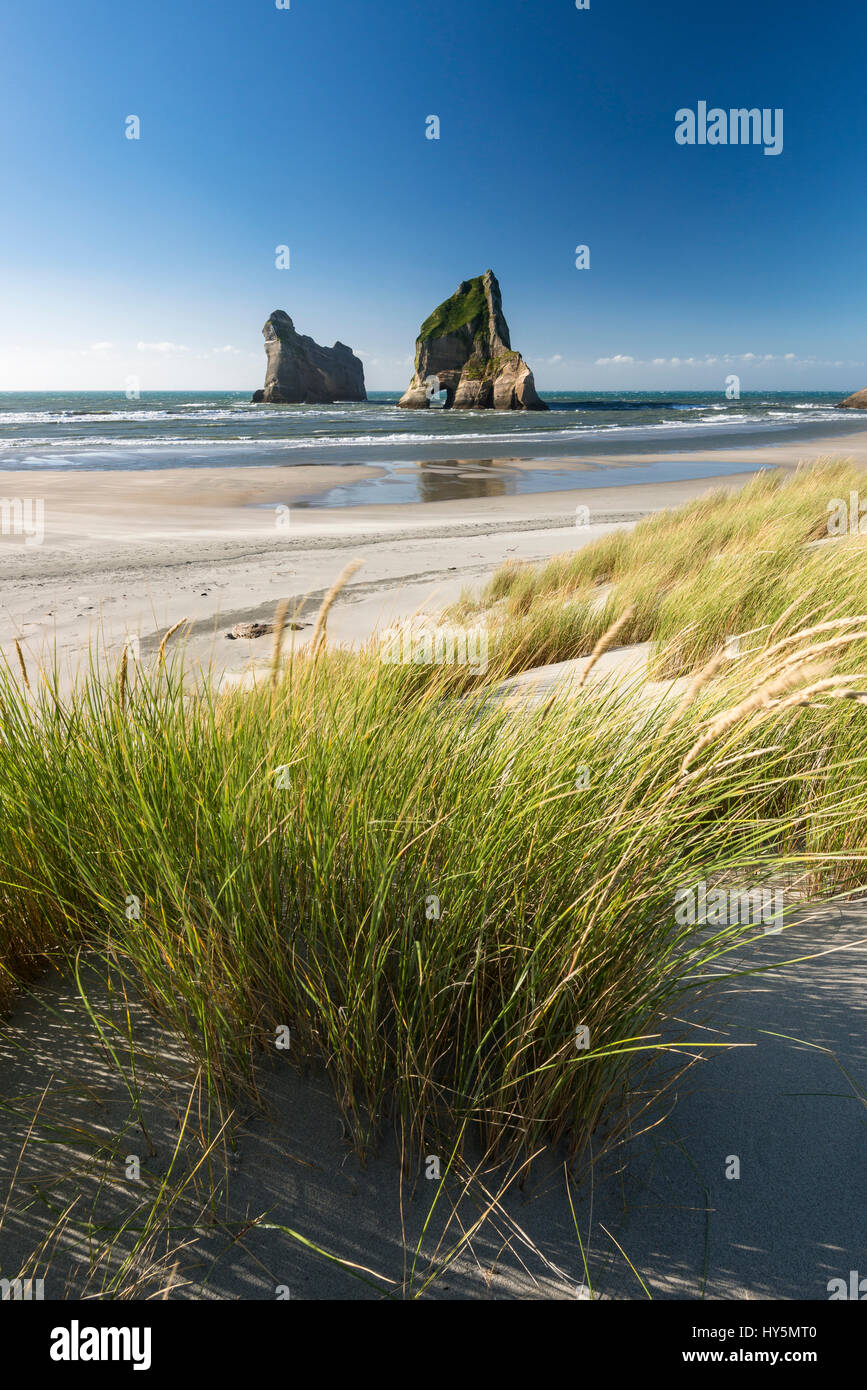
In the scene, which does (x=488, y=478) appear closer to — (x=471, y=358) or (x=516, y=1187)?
(x=516, y=1187)

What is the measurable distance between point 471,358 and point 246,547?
74.4 m

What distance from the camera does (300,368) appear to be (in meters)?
80.1

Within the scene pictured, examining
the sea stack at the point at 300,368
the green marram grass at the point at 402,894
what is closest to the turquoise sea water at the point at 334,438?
the green marram grass at the point at 402,894

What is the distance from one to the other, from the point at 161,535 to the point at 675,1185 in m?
12.3

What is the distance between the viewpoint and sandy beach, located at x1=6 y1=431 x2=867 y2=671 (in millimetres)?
6676

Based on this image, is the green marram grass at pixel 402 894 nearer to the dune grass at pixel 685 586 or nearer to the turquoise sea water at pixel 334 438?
the dune grass at pixel 685 586

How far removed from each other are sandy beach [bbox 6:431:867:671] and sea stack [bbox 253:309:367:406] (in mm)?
63656

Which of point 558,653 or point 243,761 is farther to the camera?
point 558,653

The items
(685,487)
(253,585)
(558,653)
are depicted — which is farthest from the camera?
(685,487)

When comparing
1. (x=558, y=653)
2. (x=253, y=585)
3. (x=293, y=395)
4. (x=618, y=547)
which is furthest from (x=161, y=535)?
(x=293, y=395)

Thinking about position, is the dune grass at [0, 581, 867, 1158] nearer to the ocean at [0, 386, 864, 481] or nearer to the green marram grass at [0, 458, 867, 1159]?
the green marram grass at [0, 458, 867, 1159]

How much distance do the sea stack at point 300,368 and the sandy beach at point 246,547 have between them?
209 feet
